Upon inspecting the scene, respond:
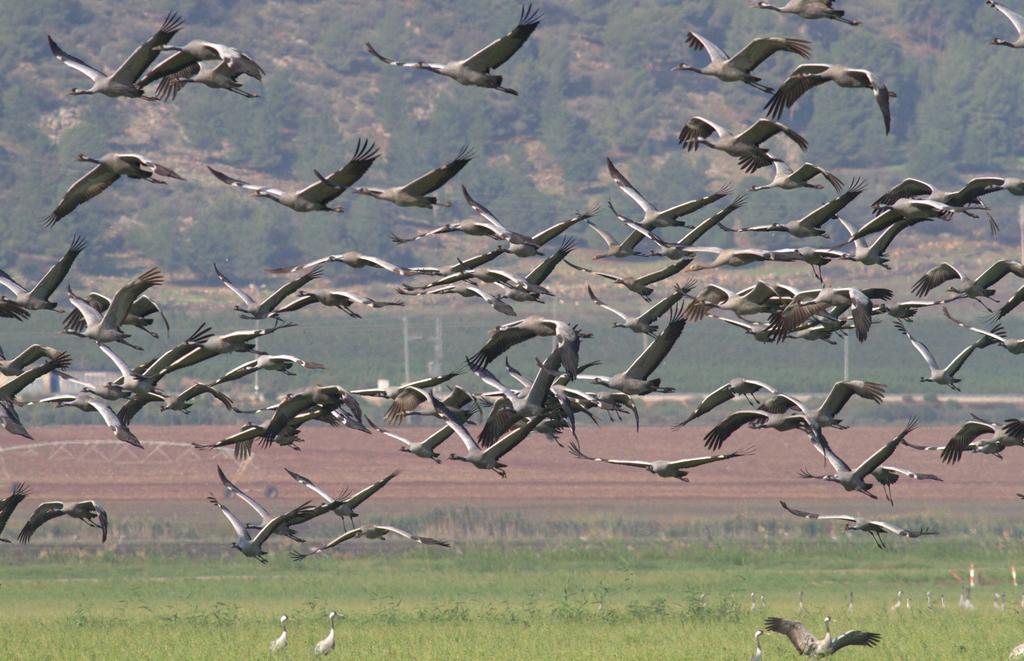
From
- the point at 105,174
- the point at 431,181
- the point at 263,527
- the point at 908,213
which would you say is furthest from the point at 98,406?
the point at 908,213

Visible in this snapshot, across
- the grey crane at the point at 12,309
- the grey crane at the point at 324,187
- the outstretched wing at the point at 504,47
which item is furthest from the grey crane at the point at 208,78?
the grey crane at the point at 12,309

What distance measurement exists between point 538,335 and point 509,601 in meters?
22.2

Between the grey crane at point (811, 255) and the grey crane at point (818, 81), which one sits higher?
the grey crane at point (818, 81)

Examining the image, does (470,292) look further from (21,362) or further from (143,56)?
(21,362)

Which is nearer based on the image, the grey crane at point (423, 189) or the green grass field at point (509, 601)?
the grey crane at point (423, 189)

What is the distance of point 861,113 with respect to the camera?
17412 cm

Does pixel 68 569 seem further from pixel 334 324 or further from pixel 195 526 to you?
pixel 334 324

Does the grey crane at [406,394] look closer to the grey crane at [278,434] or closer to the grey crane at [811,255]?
the grey crane at [278,434]

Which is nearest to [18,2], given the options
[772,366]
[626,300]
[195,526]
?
[626,300]

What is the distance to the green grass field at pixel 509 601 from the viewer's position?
1302 inches

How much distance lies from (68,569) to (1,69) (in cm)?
13012

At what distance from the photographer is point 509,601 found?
141 feet

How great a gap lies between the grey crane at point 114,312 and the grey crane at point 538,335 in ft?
12.0

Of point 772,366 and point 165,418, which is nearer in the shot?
point 165,418
